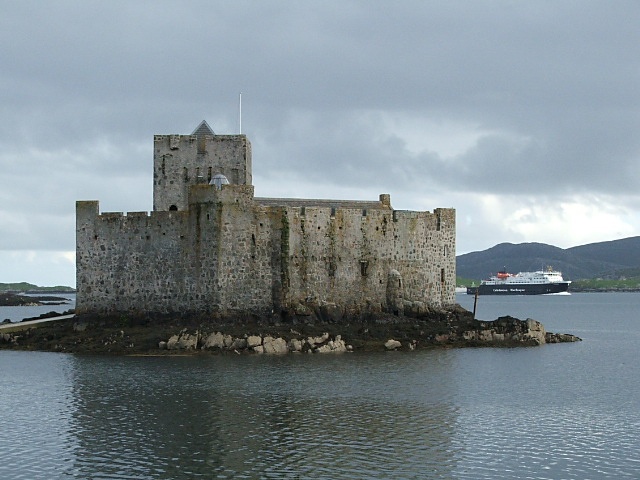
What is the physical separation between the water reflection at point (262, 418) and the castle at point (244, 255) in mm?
5052

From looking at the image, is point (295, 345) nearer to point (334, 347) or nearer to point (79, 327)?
point (334, 347)

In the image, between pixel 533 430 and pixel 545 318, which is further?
pixel 545 318

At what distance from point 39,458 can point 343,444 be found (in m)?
6.63

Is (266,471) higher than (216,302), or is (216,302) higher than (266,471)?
(216,302)

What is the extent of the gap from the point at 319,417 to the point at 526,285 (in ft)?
465

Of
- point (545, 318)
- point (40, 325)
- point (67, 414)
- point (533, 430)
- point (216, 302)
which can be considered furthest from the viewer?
point (545, 318)

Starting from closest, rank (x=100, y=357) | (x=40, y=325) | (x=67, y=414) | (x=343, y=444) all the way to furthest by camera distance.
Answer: (x=343, y=444) → (x=67, y=414) → (x=100, y=357) → (x=40, y=325)

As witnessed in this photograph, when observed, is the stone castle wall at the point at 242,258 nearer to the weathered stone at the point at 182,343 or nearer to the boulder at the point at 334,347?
the weathered stone at the point at 182,343

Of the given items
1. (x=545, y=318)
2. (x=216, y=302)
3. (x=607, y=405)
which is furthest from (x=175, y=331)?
(x=545, y=318)

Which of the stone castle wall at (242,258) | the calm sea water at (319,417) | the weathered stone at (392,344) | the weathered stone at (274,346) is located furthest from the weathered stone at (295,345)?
the weathered stone at (392,344)

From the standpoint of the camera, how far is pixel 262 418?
26.1 m

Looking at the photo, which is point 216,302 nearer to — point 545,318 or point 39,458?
point 39,458

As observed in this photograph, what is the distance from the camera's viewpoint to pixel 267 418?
26.1 meters

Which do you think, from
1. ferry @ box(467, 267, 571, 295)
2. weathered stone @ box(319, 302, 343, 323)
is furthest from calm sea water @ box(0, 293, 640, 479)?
ferry @ box(467, 267, 571, 295)
